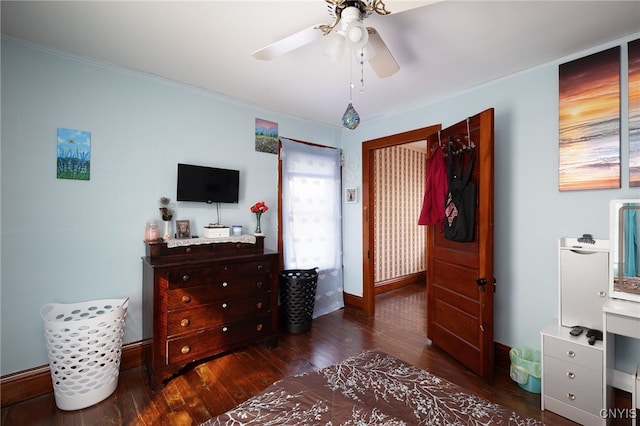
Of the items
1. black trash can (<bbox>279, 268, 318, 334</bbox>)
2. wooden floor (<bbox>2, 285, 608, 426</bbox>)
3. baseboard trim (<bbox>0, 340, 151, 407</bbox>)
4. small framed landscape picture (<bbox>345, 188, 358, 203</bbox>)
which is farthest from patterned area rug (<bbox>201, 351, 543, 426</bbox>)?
small framed landscape picture (<bbox>345, 188, 358, 203</bbox>)

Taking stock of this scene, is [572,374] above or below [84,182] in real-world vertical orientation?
below

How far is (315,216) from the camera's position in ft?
12.3

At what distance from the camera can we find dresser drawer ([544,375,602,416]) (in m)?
1.74

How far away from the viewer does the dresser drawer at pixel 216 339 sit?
2.23 m

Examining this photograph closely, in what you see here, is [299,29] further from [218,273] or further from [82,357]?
[82,357]

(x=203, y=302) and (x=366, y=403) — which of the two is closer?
(x=366, y=403)

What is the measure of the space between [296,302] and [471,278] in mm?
1787

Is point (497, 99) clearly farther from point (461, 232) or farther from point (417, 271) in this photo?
point (417, 271)

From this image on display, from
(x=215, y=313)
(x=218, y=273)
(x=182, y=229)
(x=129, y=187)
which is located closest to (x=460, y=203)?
(x=218, y=273)

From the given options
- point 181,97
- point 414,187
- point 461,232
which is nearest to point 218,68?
point 181,97

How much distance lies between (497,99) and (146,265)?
11.2ft

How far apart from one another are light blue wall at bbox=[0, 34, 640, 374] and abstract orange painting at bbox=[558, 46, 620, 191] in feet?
0.22

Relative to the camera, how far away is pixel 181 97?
8.91ft

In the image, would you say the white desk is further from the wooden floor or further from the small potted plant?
the small potted plant
